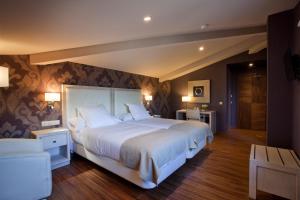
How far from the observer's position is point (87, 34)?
84.8 inches

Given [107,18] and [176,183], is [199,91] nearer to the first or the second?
[176,183]

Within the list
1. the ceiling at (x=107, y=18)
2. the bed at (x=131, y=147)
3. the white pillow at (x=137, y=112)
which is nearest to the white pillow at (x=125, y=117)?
the white pillow at (x=137, y=112)

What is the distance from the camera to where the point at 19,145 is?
2143mm

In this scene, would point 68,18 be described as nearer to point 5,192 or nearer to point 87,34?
point 87,34

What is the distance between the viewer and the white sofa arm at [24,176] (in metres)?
1.51

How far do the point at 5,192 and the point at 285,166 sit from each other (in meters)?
2.80

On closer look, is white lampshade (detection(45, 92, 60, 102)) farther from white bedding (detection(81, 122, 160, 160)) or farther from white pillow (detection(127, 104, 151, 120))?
white pillow (detection(127, 104, 151, 120))

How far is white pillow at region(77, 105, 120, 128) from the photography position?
3143mm

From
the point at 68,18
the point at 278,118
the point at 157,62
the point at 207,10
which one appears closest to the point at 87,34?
the point at 68,18

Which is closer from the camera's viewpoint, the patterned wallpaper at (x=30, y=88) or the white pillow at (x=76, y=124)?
the patterned wallpaper at (x=30, y=88)

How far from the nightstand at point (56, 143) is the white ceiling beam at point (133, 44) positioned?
1.24 meters

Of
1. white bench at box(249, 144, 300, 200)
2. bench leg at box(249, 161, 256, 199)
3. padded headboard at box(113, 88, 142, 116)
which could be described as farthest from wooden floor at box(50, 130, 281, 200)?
padded headboard at box(113, 88, 142, 116)

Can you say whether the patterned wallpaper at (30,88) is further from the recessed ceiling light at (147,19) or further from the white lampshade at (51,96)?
the recessed ceiling light at (147,19)

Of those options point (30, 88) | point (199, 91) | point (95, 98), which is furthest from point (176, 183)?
point (199, 91)
